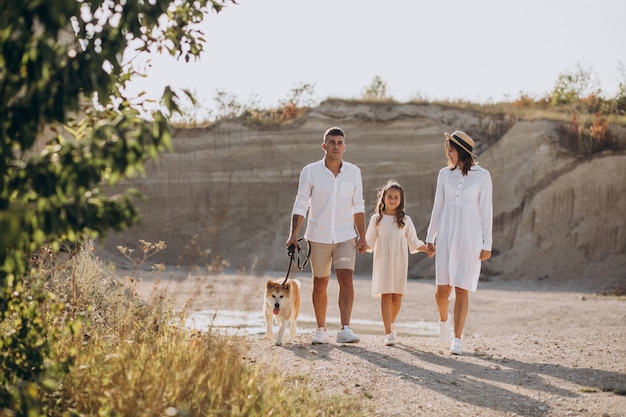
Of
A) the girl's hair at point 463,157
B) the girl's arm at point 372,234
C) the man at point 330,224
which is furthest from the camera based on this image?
the girl's arm at point 372,234

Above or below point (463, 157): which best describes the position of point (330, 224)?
below

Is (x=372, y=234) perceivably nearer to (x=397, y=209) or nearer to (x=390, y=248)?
(x=390, y=248)

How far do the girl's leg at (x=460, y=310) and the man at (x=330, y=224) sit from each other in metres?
1.07

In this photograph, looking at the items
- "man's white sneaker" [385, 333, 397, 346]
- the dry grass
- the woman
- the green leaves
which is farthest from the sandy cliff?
the green leaves

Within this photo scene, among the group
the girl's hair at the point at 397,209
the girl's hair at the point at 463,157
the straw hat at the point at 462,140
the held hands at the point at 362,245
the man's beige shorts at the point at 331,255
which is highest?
the straw hat at the point at 462,140

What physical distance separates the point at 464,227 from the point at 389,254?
1.01 m

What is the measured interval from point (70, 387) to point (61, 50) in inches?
104

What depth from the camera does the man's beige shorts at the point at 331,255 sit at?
10.1 metres

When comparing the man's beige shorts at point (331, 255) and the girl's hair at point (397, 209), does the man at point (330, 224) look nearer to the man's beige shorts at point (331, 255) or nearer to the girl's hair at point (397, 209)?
the man's beige shorts at point (331, 255)

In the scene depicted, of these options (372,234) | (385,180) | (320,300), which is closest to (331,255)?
(320,300)

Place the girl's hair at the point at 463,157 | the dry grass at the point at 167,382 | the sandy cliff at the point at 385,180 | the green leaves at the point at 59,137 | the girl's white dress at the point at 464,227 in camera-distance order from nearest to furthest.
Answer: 1. the green leaves at the point at 59,137
2. the dry grass at the point at 167,382
3. the girl's white dress at the point at 464,227
4. the girl's hair at the point at 463,157
5. the sandy cliff at the point at 385,180

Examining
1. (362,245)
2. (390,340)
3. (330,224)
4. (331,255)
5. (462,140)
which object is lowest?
(390,340)

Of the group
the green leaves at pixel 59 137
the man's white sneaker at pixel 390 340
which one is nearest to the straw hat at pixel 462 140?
the man's white sneaker at pixel 390 340

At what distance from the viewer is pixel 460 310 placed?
9.88m
